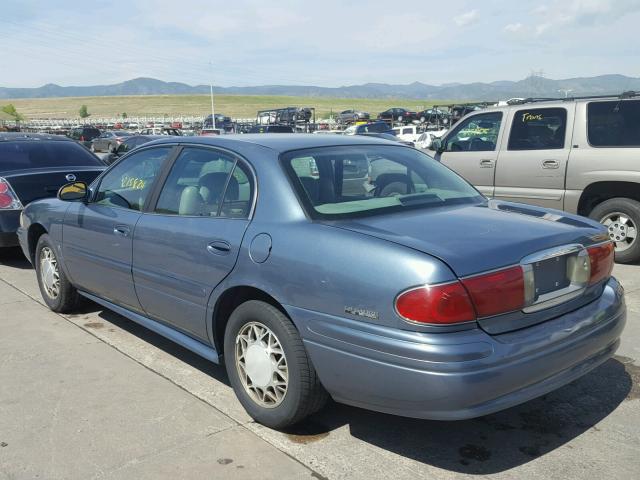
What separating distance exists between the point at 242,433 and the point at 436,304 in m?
1.39

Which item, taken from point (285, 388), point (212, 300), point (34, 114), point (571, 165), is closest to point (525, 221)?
point (285, 388)

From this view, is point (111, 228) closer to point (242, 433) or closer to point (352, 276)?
point (242, 433)

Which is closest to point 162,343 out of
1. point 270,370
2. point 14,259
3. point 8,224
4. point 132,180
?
point 132,180

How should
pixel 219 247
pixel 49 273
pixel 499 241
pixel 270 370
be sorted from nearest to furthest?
pixel 499 241, pixel 270 370, pixel 219 247, pixel 49 273

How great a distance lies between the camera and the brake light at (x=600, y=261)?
319 cm

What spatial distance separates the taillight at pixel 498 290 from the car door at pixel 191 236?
130 centimetres

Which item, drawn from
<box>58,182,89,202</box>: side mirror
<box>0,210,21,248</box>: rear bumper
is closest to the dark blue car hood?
<box>58,182,89,202</box>: side mirror

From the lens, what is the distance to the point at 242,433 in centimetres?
329

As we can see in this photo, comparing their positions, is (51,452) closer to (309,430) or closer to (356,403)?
(309,430)

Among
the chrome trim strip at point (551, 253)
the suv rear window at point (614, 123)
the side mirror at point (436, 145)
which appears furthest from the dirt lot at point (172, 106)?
→ the chrome trim strip at point (551, 253)

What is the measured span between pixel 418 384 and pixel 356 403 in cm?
40

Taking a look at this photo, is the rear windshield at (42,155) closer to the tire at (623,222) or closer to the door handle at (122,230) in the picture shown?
the door handle at (122,230)

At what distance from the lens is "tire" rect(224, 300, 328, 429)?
3.02 metres

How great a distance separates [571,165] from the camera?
7.16 meters
